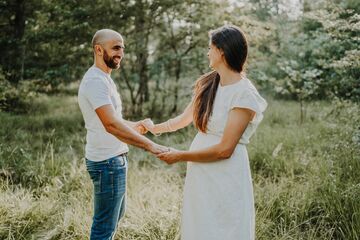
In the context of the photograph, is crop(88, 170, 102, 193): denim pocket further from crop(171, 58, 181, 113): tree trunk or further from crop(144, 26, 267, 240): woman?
crop(171, 58, 181, 113): tree trunk

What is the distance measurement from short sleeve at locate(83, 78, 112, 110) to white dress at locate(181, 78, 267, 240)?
2.59 feet

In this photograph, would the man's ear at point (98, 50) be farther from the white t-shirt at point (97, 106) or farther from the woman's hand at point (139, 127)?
the woman's hand at point (139, 127)

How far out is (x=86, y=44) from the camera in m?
9.48

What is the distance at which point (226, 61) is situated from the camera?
2.73 metres

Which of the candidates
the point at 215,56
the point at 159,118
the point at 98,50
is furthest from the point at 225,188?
the point at 159,118

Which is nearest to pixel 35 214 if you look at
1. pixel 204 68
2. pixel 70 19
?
pixel 70 19

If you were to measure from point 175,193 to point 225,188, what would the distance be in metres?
2.49

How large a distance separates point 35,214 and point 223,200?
2.67 m

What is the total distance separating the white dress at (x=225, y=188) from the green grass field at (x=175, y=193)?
126 centimetres

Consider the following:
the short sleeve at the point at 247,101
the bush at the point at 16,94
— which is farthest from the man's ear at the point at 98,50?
the bush at the point at 16,94

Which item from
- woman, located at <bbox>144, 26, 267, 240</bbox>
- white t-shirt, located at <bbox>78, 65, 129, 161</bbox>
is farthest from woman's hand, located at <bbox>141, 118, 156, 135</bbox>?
woman, located at <bbox>144, 26, 267, 240</bbox>

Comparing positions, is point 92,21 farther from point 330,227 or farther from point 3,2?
point 330,227

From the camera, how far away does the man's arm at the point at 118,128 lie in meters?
3.02

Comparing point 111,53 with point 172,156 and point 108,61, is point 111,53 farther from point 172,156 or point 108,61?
point 172,156
